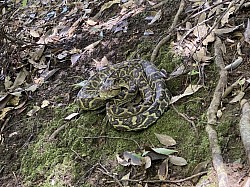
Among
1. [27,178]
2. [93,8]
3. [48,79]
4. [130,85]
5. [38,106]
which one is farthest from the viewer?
[93,8]

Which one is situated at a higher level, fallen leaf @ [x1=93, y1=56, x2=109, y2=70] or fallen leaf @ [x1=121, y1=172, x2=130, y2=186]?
fallen leaf @ [x1=93, y1=56, x2=109, y2=70]

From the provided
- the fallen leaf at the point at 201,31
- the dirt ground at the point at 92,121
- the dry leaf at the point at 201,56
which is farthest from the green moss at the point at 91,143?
the fallen leaf at the point at 201,31

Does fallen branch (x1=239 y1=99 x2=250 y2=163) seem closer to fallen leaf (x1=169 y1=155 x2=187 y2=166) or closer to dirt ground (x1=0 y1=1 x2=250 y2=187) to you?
dirt ground (x1=0 y1=1 x2=250 y2=187)

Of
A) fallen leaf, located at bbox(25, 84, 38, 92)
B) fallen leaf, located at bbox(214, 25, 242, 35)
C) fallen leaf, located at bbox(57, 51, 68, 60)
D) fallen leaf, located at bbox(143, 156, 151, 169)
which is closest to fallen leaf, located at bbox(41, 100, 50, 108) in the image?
fallen leaf, located at bbox(25, 84, 38, 92)

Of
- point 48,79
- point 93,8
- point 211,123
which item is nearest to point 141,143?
point 211,123

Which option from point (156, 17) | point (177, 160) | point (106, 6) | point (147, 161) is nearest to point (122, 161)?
point (147, 161)

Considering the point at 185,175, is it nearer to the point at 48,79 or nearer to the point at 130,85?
the point at 130,85
